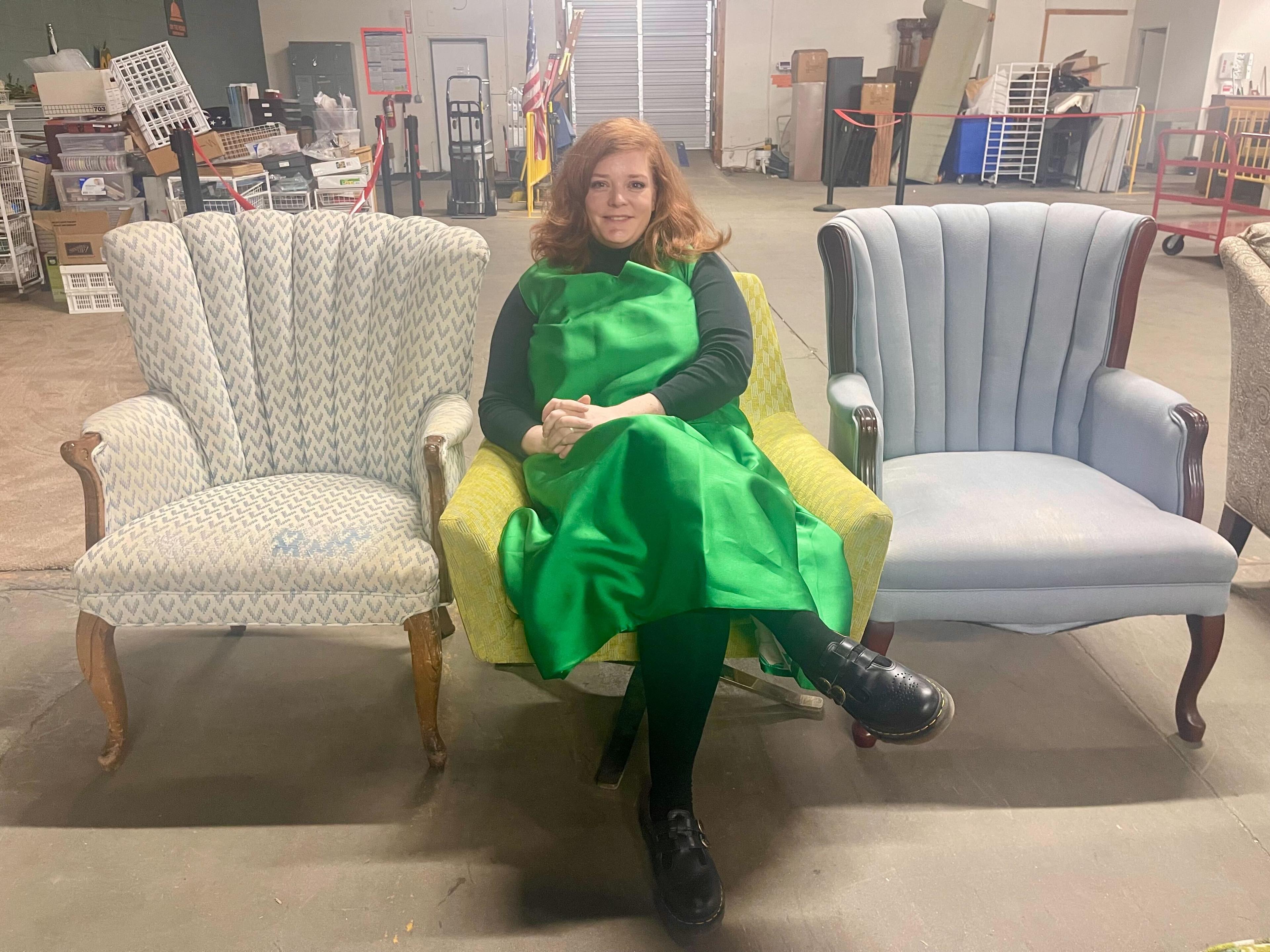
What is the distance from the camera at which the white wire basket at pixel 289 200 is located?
19.6ft

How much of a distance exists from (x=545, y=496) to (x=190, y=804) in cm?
83

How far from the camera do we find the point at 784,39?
38.7ft

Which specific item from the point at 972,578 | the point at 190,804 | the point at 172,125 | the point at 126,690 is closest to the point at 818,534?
the point at 972,578

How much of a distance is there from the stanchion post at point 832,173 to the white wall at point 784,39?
370 cm

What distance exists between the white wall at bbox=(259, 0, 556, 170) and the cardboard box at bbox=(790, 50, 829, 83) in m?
3.19

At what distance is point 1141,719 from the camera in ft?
6.06

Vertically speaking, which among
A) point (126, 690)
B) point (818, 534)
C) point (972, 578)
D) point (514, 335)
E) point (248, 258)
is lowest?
point (126, 690)

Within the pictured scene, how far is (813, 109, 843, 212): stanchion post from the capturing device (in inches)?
304

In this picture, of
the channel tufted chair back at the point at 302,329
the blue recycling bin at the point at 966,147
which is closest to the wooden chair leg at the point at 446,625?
the channel tufted chair back at the point at 302,329

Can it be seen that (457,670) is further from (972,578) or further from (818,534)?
(972,578)

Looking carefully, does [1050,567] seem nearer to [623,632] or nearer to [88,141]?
[623,632]

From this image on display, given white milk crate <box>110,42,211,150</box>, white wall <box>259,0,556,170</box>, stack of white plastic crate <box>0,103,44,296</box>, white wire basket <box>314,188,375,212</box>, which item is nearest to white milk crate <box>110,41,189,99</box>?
white milk crate <box>110,42,211,150</box>

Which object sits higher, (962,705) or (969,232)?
(969,232)

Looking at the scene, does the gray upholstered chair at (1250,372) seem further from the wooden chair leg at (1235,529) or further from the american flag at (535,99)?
the american flag at (535,99)
